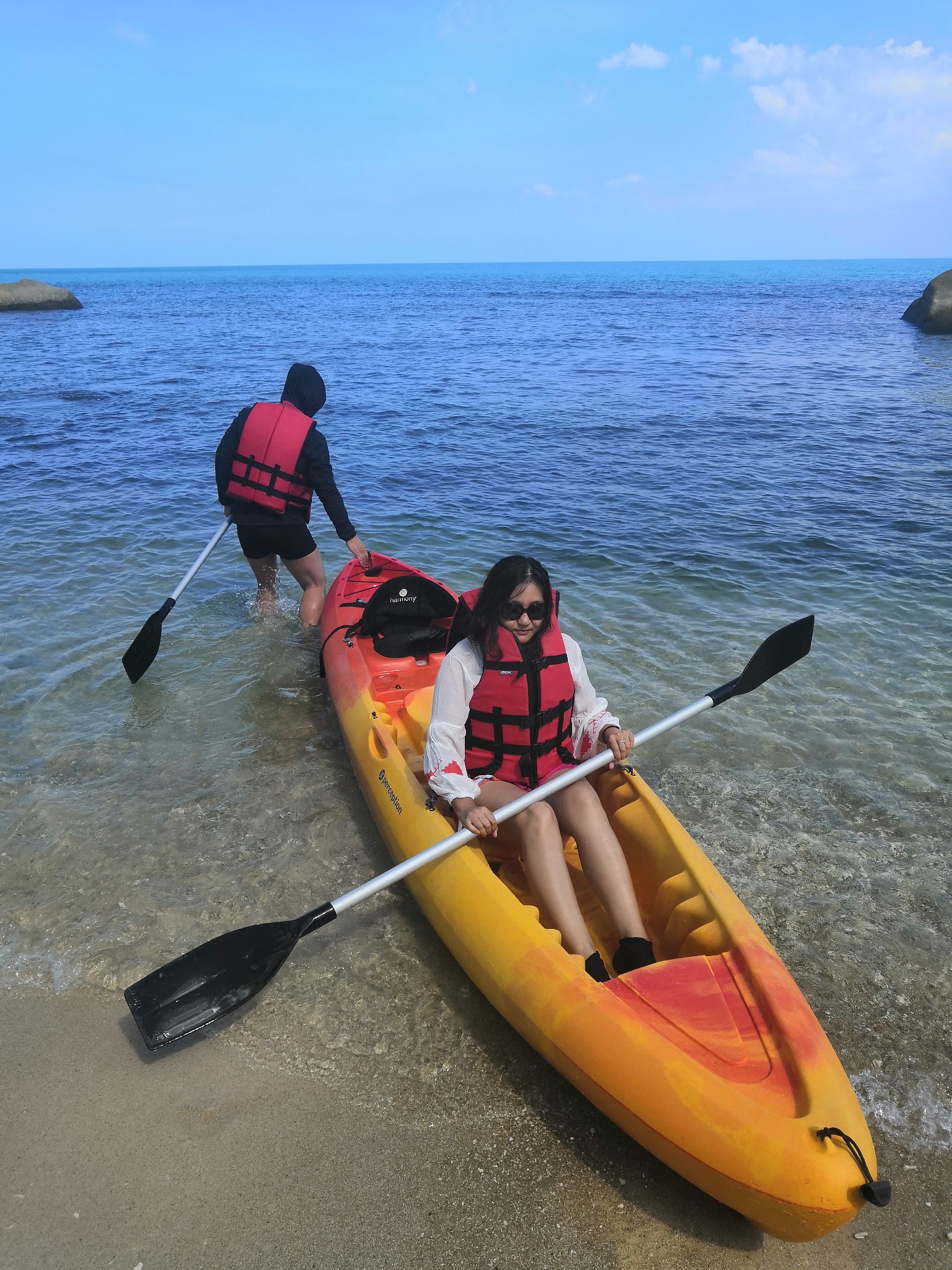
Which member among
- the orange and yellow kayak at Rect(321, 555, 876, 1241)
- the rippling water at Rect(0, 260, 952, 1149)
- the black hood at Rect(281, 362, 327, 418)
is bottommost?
the rippling water at Rect(0, 260, 952, 1149)

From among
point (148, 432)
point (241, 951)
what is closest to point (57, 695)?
point (241, 951)

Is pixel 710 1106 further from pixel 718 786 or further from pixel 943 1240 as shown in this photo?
pixel 718 786

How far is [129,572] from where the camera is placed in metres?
7.64

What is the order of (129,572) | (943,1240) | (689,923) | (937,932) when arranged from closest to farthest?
(943,1240) < (689,923) < (937,932) < (129,572)

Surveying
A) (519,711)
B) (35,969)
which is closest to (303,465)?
(519,711)

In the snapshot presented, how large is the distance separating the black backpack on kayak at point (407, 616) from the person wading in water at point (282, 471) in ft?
1.52

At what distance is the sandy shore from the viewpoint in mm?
2371

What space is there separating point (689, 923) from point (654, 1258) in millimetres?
1001

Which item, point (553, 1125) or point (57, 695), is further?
point (57, 695)

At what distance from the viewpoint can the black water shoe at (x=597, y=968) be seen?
111 inches

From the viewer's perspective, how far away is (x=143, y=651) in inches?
221

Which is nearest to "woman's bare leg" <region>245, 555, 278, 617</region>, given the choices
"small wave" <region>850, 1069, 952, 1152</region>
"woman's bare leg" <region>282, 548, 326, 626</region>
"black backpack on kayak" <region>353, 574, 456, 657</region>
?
"woman's bare leg" <region>282, 548, 326, 626</region>

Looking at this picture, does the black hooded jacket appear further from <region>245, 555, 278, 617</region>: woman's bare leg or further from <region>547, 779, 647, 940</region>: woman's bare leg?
<region>547, 779, 647, 940</region>: woman's bare leg

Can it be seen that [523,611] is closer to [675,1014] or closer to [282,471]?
[675,1014]
